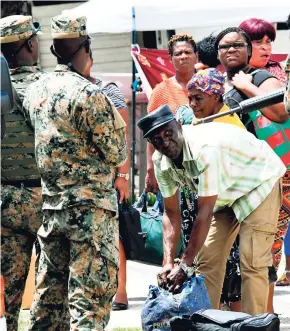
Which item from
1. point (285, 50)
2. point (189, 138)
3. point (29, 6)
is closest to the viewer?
point (189, 138)

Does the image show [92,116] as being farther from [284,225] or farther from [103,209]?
[284,225]

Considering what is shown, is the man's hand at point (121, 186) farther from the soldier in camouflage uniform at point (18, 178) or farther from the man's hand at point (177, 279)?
the man's hand at point (177, 279)

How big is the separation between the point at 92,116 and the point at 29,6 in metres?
13.8

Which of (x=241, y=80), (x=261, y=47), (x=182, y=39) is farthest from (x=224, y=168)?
(x=182, y=39)

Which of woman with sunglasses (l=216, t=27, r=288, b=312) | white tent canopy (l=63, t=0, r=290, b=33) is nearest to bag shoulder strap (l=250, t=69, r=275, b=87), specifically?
woman with sunglasses (l=216, t=27, r=288, b=312)

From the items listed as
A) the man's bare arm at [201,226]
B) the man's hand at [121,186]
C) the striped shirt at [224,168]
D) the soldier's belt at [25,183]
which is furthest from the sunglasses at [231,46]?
the soldier's belt at [25,183]

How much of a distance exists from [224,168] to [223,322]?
40.4 inches

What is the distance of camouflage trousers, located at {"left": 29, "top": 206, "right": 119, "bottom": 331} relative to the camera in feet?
19.2

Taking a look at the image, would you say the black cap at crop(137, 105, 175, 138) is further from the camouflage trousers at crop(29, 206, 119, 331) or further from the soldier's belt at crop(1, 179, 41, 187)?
the soldier's belt at crop(1, 179, 41, 187)

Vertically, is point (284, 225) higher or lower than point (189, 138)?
Answer: lower

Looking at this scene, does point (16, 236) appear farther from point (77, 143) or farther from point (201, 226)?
point (201, 226)

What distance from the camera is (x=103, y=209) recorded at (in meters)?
5.91

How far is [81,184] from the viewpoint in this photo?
5875 mm

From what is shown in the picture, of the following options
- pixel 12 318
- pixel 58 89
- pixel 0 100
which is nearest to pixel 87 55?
pixel 58 89
